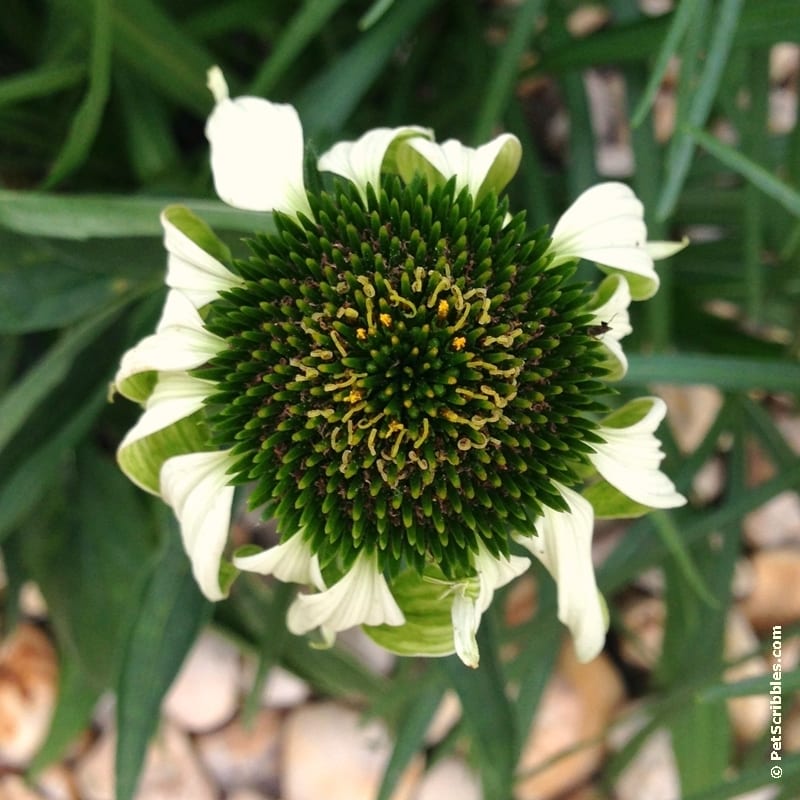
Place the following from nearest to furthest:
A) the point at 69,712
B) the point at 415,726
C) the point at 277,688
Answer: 1. the point at 415,726
2. the point at 69,712
3. the point at 277,688

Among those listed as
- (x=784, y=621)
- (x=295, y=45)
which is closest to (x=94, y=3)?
(x=295, y=45)

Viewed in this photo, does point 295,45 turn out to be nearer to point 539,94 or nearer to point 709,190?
point 709,190

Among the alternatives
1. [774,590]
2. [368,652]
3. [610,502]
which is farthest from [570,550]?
[774,590]

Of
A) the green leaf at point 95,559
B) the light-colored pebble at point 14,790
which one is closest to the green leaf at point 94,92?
the green leaf at point 95,559

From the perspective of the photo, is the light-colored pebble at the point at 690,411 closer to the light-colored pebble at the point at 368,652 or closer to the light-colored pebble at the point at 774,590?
the light-colored pebble at the point at 774,590

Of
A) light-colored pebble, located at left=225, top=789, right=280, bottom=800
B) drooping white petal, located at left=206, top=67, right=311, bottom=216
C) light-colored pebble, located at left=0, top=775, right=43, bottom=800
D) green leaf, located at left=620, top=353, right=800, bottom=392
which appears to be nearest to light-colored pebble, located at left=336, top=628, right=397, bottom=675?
light-colored pebble, located at left=225, top=789, right=280, bottom=800

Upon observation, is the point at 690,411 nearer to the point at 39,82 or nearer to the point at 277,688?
the point at 277,688
